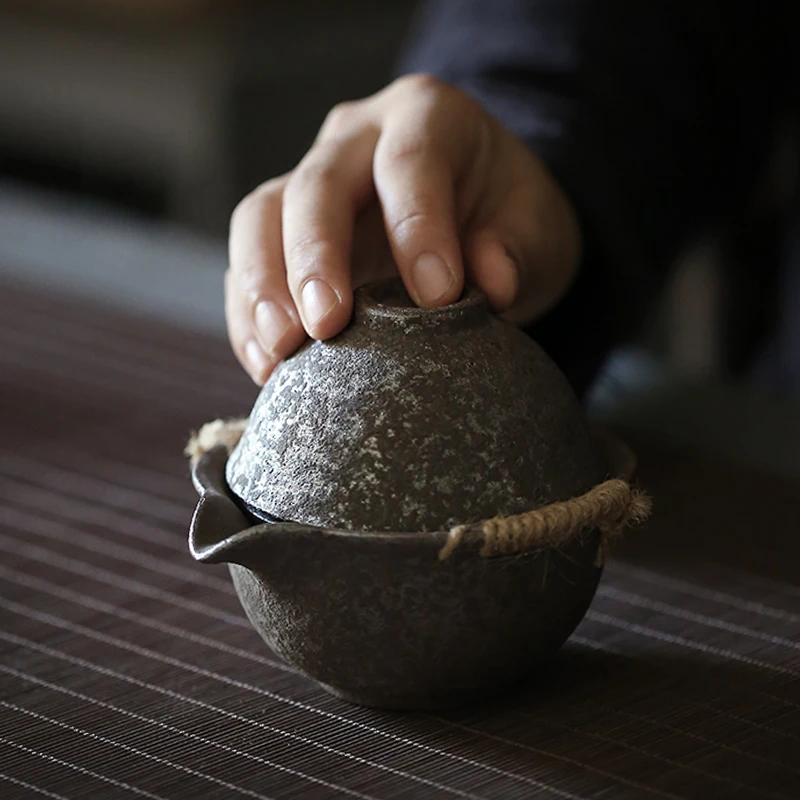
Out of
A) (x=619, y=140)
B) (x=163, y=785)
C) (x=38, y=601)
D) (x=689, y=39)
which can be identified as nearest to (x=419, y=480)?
(x=163, y=785)

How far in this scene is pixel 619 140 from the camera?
1.07 metres

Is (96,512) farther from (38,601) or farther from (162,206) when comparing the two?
(162,206)

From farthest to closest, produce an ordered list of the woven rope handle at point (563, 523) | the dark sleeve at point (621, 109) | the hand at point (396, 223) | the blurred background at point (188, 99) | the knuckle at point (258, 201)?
the blurred background at point (188, 99) < the dark sleeve at point (621, 109) < the knuckle at point (258, 201) < the hand at point (396, 223) < the woven rope handle at point (563, 523)

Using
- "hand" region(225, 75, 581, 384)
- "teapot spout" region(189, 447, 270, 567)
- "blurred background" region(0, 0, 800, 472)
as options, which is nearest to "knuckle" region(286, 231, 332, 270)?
"hand" region(225, 75, 581, 384)

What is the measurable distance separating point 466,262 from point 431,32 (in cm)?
60

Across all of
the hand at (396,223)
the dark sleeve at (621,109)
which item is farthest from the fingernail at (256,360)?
the dark sleeve at (621,109)

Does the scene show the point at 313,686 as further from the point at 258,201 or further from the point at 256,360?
the point at 258,201

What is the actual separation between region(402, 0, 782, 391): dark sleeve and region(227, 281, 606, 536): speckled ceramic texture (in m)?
0.35

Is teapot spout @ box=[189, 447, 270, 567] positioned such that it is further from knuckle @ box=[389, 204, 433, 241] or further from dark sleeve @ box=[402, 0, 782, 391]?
dark sleeve @ box=[402, 0, 782, 391]

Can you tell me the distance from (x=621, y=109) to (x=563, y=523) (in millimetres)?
631

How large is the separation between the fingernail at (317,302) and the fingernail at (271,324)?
3 centimetres

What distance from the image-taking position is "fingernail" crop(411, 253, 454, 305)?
0.63m

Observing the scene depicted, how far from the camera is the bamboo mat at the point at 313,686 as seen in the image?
565 mm

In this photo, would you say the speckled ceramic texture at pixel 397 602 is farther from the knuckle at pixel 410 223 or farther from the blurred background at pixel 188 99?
the blurred background at pixel 188 99
